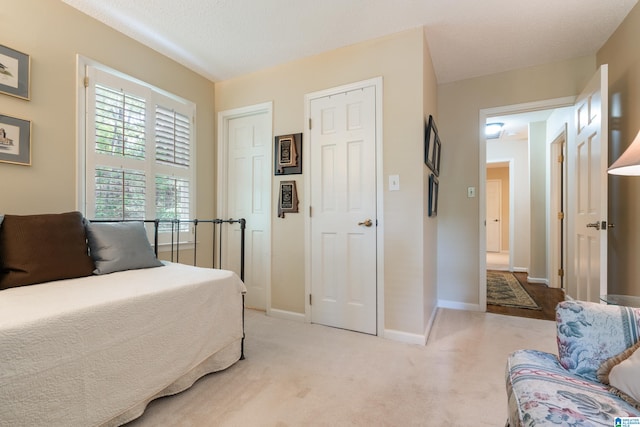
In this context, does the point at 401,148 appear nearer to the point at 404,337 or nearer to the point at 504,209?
the point at 404,337

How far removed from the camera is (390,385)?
5.57 feet

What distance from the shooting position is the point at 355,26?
2.29m

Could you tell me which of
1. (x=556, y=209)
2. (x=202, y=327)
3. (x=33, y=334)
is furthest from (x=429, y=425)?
(x=556, y=209)

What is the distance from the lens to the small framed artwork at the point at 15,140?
1.82 m

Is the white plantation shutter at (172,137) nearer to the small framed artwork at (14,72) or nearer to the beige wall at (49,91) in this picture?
the beige wall at (49,91)

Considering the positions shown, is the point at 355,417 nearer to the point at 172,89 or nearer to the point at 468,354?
the point at 468,354

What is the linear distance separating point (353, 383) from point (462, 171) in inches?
100

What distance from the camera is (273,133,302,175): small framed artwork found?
2801 mm

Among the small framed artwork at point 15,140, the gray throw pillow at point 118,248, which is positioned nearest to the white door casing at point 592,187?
the gray throw pillow at point 118,248

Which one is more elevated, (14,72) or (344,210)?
(14,72)

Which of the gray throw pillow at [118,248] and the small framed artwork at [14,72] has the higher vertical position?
the small framed artwork at [14,72]

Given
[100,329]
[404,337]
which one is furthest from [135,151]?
[404,337]

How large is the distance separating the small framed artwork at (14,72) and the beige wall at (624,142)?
417 centimetres

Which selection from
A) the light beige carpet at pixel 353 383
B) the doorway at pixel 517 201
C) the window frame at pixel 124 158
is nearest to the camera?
the light beige carpet at pixel 353 383
